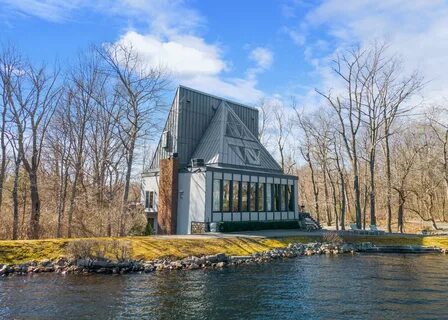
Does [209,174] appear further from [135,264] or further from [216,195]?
[135,264]

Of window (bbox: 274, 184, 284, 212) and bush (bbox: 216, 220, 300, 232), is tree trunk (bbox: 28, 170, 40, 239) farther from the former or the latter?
window (bbox: 274, 184, 284, 212)

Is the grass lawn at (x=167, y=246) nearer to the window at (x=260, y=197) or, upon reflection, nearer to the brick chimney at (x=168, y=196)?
the window at (x=260, y=197)

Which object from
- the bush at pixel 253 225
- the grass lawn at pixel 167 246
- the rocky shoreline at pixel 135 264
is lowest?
the rocky shoreline at pixel 135 264

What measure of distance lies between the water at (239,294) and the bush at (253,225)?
7385 millimetres

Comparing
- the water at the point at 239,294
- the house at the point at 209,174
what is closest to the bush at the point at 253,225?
the house at the point at 209,174

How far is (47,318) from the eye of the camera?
9422 mm

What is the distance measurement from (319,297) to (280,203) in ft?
57.7

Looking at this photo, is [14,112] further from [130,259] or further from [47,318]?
[47,318]

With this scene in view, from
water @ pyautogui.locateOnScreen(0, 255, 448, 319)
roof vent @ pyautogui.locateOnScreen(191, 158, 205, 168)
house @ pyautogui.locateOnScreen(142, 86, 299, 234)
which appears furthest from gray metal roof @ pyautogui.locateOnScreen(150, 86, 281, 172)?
water @ pyautogui.locateOnScreen(0, 255, 448, 319)

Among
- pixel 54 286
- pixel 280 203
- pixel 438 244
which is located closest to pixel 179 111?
pixel 280 203

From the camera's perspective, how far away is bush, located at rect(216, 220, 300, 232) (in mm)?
24016

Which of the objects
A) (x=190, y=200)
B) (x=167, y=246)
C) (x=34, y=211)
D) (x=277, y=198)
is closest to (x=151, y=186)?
(x=190, y=200)

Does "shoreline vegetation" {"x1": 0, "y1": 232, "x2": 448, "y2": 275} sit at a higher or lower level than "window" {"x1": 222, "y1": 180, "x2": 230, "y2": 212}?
lower

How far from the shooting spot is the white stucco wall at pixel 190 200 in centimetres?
2412
